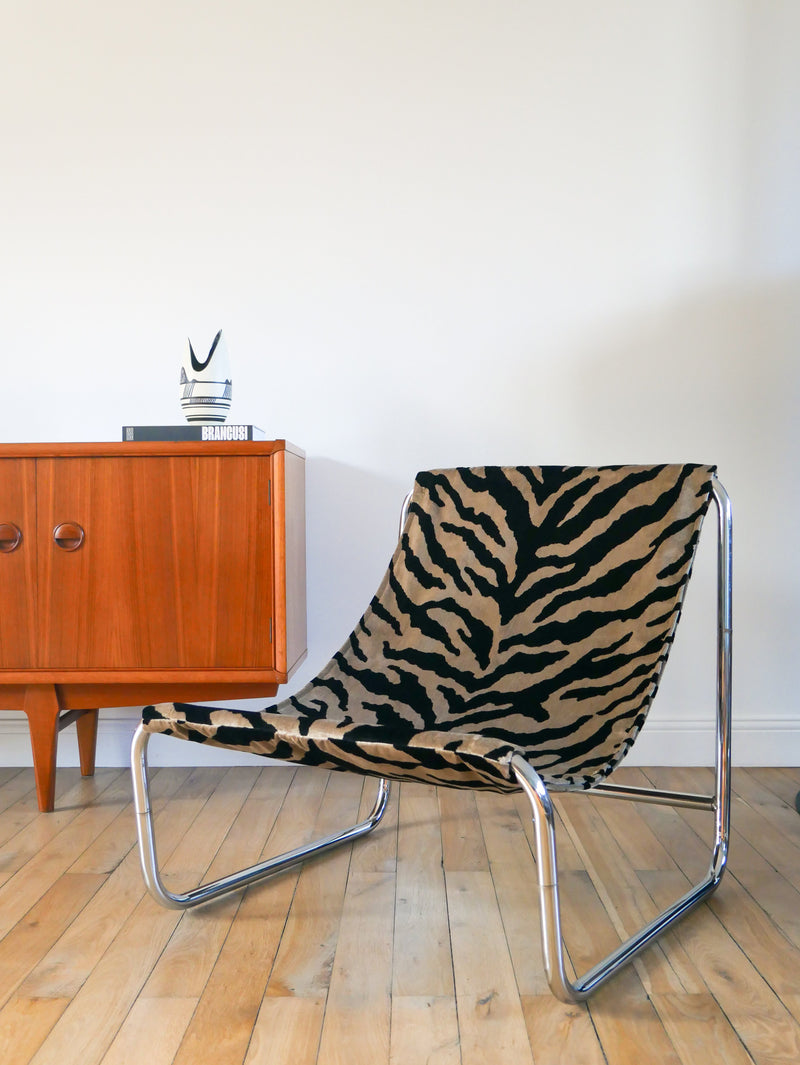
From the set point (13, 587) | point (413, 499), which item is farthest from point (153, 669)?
point (413, 499)

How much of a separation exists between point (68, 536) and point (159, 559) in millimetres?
198

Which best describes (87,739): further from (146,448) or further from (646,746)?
(646,746)

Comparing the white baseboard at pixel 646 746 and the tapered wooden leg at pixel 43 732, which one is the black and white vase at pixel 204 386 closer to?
the tapered wooden leg at pixel 43 732

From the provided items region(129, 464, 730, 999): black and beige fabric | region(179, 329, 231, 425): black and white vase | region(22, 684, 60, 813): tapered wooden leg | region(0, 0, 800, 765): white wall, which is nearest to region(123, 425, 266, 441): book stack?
region(179, 329, 231, 425): black and white vase

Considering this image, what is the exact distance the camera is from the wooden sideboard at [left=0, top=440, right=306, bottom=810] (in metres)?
1.97

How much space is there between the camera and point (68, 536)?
1.98m

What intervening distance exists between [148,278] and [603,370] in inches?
46.7

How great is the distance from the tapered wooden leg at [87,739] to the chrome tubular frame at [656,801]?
1273 millimetres

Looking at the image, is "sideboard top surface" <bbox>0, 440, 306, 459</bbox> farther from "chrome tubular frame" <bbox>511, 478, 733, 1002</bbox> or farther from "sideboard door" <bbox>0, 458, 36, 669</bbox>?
"chrome tubular frame" <bbox>511, 478, 733, 1002</bbox>

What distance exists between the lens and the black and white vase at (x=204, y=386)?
2127 millimetres

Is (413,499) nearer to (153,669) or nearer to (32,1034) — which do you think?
(153,669)

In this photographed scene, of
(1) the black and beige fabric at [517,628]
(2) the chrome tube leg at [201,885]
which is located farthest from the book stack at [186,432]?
(2) the chrome tube leg at [201,885]

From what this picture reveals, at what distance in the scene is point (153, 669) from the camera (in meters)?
2.00

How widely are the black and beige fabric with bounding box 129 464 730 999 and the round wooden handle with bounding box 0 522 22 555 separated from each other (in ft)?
2.65
